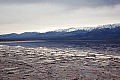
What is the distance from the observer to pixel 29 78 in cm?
2105

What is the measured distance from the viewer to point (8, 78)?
69.8ft

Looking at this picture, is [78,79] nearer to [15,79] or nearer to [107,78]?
[107,78]

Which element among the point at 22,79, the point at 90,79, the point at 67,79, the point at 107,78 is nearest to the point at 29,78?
the point at 22,79

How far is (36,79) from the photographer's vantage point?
2059cm

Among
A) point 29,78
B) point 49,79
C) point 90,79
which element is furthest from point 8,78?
point 90,79

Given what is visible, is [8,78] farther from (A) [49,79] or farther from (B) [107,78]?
(B) [107,78]

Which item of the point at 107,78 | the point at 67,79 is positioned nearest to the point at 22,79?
the point at 67,79

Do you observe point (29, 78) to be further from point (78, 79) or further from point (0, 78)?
point (78, 79)

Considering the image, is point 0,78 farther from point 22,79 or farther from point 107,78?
point 107,78

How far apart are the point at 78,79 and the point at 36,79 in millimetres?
3890

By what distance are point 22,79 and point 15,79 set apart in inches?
26.6

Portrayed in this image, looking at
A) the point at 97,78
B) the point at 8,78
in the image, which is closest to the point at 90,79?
the point at 97,78

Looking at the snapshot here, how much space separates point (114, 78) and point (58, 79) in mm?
5202

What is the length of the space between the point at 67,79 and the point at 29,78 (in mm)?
3614
